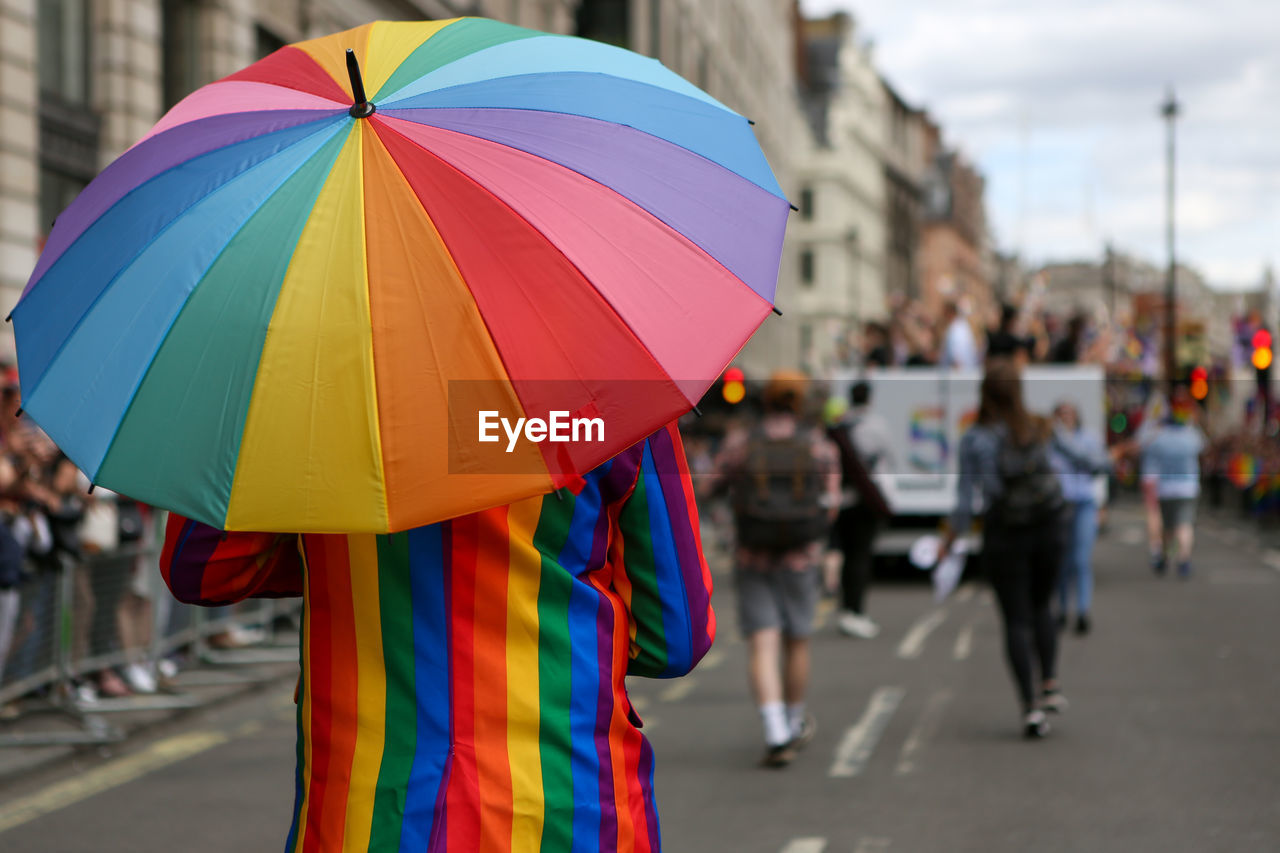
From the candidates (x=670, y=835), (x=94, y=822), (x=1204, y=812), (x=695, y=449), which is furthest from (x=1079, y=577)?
(x=695, y=449)

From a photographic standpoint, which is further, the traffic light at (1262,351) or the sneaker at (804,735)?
the traffic light at (1262,351)

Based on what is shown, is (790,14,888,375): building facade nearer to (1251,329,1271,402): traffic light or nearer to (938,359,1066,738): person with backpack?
(1251,329,1271,402): traffic light

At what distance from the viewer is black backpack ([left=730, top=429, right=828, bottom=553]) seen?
7938 millimetres

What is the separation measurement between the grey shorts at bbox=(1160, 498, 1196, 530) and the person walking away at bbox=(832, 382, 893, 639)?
18.3 feet

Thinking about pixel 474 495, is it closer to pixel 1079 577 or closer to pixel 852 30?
pixel 1079 577

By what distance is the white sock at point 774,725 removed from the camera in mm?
7590

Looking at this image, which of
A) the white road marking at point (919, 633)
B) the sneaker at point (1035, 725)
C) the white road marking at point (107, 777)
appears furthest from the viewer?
the white road marking at point (919, 633)

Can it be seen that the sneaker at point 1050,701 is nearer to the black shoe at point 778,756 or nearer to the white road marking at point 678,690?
the black shoe at point 778,756

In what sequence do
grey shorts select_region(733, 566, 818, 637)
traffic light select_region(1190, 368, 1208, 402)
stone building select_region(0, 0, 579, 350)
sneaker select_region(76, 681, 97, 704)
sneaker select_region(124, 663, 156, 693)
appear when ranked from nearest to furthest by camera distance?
grey shorts select_region(733, 566, 818, 637)
sneaker select_region(76, 681, 97, 704)
sneaker select_region(124, 663, 156, 693)
stone building select_region(0, 0, 579, 350)
traffic light select_region(1190, 368, 1208, 402)

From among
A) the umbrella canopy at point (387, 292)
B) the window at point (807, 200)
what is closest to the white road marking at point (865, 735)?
the umbrella canopy at point (387, 292)

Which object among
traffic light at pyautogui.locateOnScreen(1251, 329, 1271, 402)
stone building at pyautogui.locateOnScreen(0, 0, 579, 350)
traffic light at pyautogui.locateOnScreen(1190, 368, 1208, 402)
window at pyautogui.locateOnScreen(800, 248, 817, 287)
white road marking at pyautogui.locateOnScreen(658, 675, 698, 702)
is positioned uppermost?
window at pyautogui.locateOnScreen(800, 248, 817, 287)

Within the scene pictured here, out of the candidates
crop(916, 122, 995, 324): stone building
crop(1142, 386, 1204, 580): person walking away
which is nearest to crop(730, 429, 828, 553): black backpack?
crop(1142, 386, 1204, 580): person walking away

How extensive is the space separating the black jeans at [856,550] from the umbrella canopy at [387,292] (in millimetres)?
11240

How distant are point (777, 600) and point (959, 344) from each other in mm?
12266
